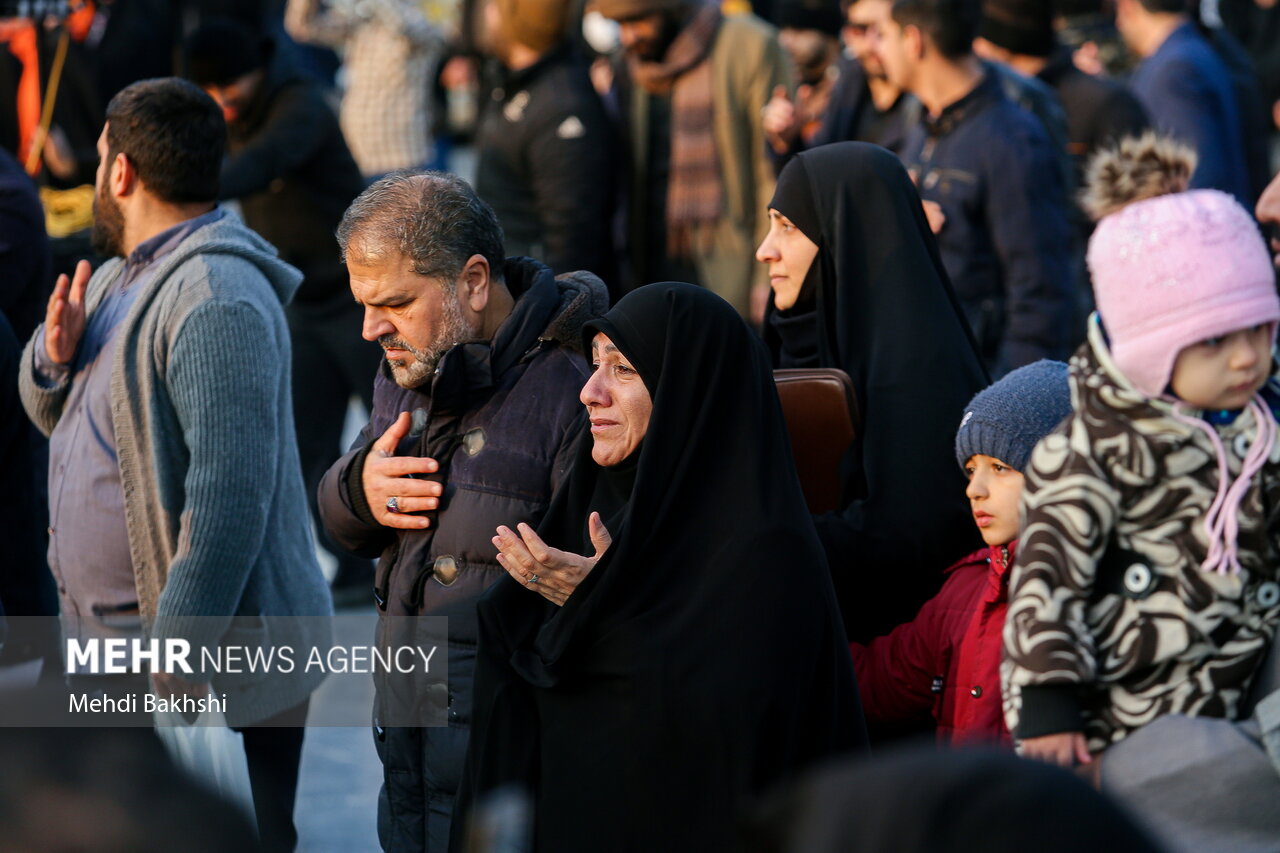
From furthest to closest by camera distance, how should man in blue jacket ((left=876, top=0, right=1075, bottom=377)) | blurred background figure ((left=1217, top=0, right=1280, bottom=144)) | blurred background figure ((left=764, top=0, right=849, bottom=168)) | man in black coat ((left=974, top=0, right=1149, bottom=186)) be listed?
blurred background figure ((left=1217, top=0, right=1280, bottom=144))
blurred background figure ((left=764, top=0, right=849, bottom=168))
man in black coat ((left=974, top=0, right=1149, bottom=186))
man in blue jacket ((left=876, top=0, right=1075, bottom=377))

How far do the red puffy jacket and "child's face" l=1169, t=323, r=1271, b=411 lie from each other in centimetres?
73

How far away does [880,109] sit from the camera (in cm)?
622

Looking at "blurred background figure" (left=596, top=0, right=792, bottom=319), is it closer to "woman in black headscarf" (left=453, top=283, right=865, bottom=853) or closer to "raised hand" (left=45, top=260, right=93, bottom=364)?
"raised hand" (left=45, top=260, right=93, bottom=364)

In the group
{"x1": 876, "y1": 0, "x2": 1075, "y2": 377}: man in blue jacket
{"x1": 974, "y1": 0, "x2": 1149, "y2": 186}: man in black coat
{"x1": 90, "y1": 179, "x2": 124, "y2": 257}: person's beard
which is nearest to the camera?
{"x1": 90, "y1": 179, "x2": 124, "y2": 257}: person's beard

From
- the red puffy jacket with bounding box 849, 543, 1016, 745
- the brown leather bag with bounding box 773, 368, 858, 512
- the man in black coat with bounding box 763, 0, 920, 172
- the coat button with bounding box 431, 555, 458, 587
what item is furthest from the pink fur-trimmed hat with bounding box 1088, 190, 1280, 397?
the man in black coat with bounding box 763, 0, 920, 172

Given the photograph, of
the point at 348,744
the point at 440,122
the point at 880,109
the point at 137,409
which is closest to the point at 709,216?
the point at 880,109

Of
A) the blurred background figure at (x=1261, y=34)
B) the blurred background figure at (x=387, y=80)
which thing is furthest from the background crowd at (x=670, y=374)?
the blurred background figure at (x=1261, y=34)

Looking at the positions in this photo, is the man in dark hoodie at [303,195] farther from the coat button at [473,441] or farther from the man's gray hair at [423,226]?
the coat button at [473,441]

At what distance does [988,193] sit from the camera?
16.8 ft

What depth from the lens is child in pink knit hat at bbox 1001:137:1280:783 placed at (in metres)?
2.44

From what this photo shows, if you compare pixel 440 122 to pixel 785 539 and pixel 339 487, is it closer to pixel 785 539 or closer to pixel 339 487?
pixel 339 487

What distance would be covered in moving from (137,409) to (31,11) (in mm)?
4262

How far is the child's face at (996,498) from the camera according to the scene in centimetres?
311

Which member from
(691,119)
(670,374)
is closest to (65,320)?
(670,374)
